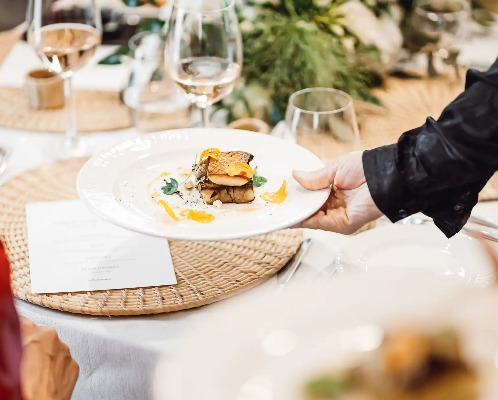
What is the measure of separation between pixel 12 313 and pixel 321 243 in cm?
77

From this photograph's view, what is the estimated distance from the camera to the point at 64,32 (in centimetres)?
159

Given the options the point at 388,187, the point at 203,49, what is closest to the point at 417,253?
the point at 388,187

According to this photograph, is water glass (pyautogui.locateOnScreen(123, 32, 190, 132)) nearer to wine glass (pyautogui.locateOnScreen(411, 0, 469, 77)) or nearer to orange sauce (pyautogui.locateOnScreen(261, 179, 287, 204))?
orange sauce (pyautogui.locateOnScreen(261, 179, 287, 204))

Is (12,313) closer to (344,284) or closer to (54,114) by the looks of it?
(344,284)

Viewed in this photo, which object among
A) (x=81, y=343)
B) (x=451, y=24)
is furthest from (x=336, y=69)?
(x=81, y=343)

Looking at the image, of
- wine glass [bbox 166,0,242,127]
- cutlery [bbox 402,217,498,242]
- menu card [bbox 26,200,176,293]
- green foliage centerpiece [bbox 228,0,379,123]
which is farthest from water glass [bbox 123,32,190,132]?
cutlery [bbox 402,217,498,242]

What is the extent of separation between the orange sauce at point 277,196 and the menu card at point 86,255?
0.19 m

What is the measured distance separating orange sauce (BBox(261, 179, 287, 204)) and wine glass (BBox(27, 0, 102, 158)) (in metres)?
0.57

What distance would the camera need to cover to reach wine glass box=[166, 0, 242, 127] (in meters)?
1.46

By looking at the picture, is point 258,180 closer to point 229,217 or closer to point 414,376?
point 229,217

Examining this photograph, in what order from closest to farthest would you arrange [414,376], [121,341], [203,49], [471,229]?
[414,376], [121,341], [471,229], [203,49]

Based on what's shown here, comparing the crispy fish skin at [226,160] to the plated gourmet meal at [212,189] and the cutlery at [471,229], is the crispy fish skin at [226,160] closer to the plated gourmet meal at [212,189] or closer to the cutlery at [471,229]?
the plated gourmet meal at [212,189]

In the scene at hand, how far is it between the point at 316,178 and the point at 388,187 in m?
0.12

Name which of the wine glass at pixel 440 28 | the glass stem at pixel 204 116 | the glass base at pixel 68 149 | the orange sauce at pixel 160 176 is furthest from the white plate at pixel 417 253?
the wine glass at pixel 440 28
